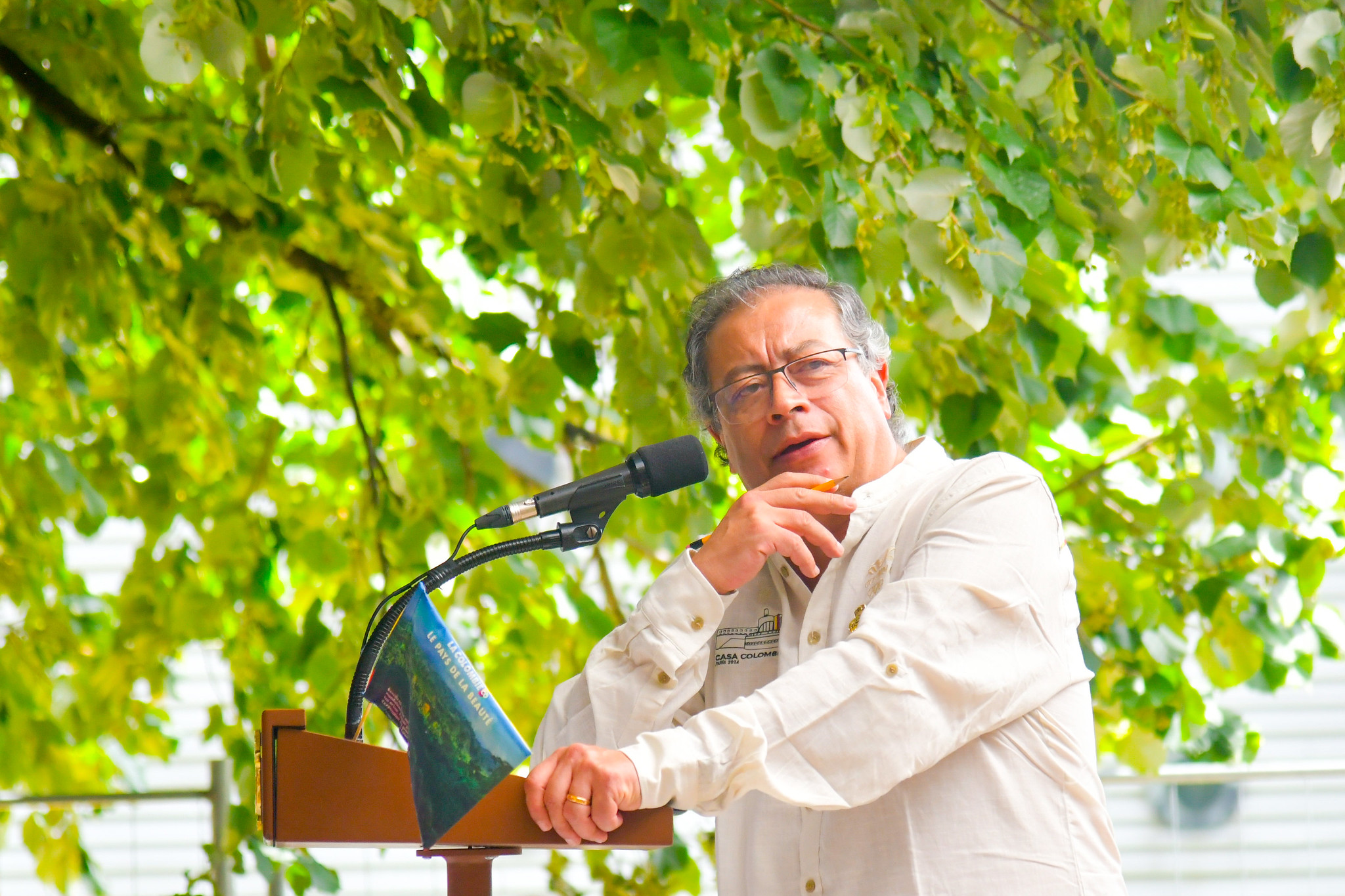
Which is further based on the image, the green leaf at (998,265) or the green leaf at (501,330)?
the green leaf at (501,330)

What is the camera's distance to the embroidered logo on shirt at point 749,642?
1.66 m

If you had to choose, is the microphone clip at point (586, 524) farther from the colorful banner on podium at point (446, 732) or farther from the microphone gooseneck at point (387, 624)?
the colorful banner on podium at point (446, 732)

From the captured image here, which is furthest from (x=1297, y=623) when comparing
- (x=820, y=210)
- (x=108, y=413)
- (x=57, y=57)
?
(x=108, y=413)

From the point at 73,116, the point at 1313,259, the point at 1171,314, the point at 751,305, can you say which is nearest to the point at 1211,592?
the point at 1171,314

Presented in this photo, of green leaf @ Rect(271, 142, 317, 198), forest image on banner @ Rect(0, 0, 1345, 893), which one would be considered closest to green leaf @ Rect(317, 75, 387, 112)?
forest image on banner @ Rect(0, 0, 1345, 893)

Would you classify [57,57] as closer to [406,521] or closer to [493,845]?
[406,521]

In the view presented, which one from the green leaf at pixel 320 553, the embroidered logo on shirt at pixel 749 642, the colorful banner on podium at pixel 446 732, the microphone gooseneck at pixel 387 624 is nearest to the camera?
the colorful banner on podium at pixel 446 732

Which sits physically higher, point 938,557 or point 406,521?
point 406,521

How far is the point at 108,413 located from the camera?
3.73 m

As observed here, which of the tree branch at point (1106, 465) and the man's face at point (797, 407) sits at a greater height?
the tree branch at point (1106, 465)

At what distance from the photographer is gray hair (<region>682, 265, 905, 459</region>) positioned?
5.98 ft

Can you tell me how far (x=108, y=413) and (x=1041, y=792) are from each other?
3117mm

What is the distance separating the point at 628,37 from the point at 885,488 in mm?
743

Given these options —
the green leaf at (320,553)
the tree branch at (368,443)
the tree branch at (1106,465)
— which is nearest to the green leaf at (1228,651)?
the tree branch at (1106,465)
